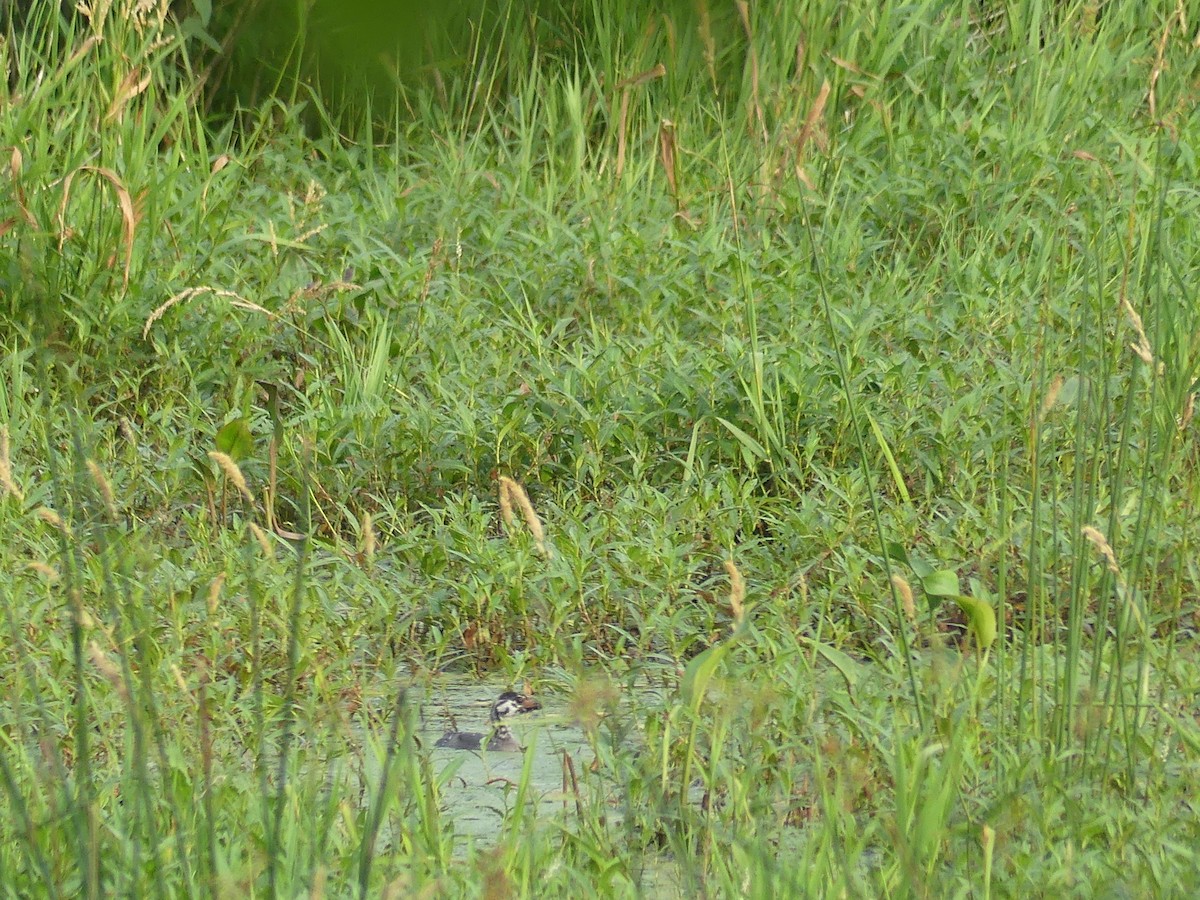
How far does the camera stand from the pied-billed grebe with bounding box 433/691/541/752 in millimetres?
2348

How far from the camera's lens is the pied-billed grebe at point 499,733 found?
2348mm

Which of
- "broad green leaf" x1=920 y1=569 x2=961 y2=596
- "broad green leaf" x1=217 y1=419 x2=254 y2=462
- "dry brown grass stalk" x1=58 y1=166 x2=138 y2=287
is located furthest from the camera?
"dry brown grass stalk" x1=58 y1=166 x2=138 y2=287

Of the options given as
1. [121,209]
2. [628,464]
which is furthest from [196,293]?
[628,464]

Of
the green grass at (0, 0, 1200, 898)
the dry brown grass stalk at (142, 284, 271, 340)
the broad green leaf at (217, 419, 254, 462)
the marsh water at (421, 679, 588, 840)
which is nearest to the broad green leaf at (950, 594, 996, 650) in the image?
the green grass at (0, 0, 1200, 898)

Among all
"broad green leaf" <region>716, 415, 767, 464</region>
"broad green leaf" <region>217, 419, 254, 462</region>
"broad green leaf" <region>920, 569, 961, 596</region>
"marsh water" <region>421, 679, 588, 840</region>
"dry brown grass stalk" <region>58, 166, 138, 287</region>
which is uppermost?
"dry brown grass stalk" <region>58, 166, 138, 287</region>

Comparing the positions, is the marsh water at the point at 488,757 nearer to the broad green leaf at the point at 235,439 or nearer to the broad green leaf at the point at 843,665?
the broad green leaf at the point at 843,665

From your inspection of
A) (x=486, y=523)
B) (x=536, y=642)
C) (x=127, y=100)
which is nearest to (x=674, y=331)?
(x=486, y=523)

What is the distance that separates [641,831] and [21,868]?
736mm

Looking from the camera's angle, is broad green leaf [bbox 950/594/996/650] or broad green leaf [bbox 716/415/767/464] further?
broad green leaf [bbox 716/415/767/464]

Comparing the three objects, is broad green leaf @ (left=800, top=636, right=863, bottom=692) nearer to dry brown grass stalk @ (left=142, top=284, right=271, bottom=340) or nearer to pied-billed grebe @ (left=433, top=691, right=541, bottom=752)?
pied-billed grebe @ (left=433, top=691, right=541, bottom=752)

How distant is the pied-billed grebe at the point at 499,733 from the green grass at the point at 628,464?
0.29ft

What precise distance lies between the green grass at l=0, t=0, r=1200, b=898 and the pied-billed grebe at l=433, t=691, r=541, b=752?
9cm

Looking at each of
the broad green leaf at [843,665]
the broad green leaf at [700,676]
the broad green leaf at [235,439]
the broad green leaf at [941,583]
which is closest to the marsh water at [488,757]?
the broad green leaf at [700,676]

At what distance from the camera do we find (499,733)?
2.37 meters
